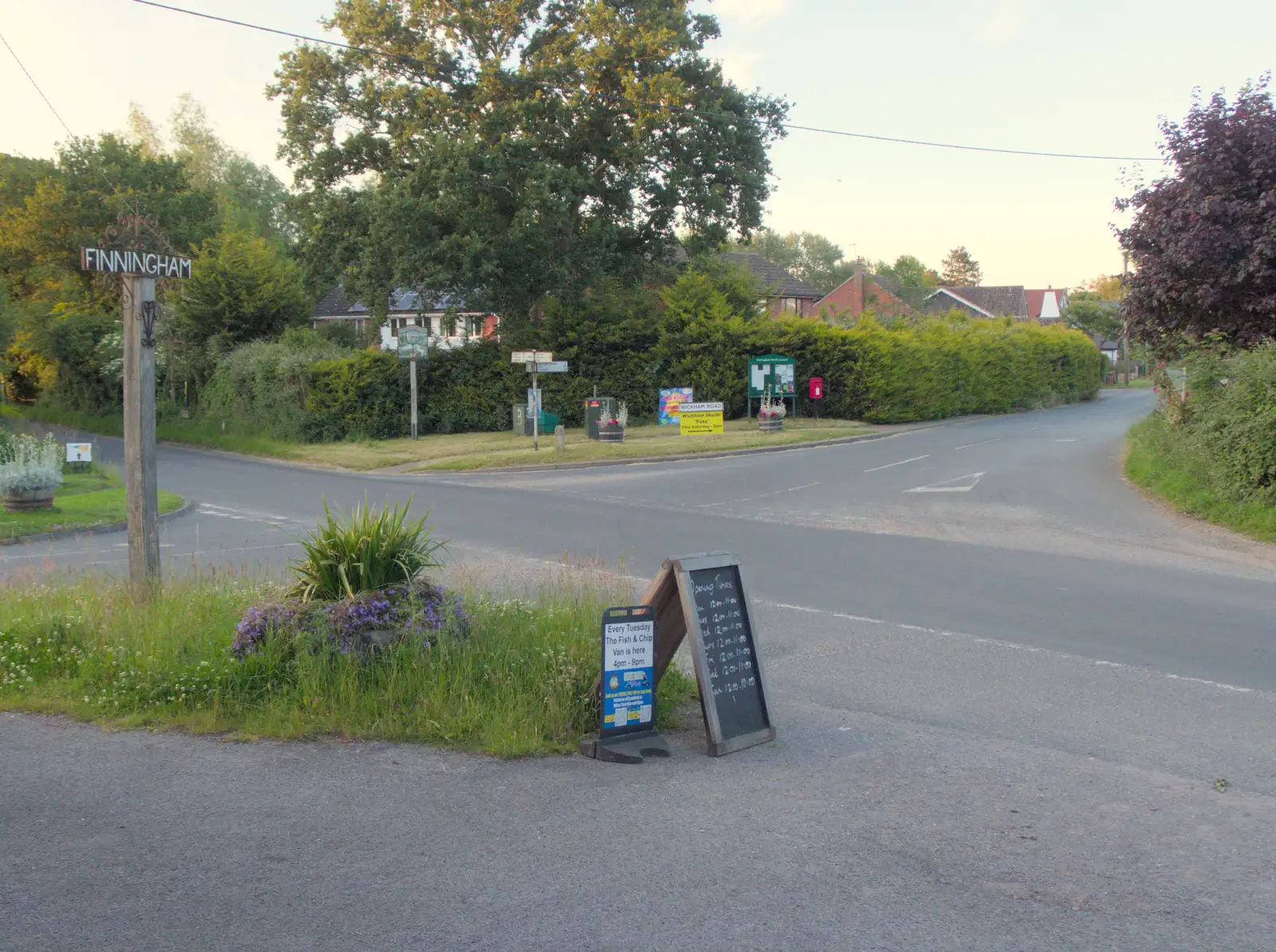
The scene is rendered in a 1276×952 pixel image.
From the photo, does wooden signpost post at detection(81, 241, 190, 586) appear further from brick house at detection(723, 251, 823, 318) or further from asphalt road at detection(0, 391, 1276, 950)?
brick house at detection(723, 251, 823, 318)

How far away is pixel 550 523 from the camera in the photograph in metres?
16.4

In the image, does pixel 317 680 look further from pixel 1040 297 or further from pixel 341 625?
pixel 1040 297

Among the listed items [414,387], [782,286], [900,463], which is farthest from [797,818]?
[782,286]

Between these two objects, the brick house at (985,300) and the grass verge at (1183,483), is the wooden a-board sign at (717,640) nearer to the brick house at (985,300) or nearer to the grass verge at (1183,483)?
the grass verge at (1183,483)

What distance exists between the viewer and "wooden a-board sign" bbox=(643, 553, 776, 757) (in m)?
6.07

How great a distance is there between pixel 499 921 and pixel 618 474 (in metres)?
20.2

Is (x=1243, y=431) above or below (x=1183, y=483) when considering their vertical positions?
above

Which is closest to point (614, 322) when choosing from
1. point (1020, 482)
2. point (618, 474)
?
point (618, 474)

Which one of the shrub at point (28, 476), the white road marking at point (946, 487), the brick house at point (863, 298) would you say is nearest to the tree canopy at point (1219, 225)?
the white road marking at point (946, 487)

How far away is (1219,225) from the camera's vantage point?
17.9 meters

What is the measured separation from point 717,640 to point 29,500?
50.7ft

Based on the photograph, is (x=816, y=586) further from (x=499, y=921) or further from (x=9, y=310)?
(x=9, y=310)

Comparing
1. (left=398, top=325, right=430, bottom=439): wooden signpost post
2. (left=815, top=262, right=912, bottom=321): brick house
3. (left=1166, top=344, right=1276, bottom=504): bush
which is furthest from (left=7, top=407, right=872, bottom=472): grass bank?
(left=815, top=262, right=912, bottom=321): brick house

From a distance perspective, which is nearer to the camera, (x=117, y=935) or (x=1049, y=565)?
(x=117, y=935)
